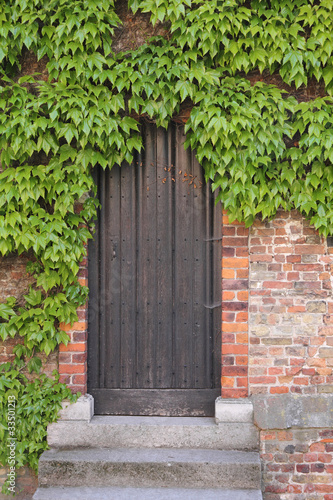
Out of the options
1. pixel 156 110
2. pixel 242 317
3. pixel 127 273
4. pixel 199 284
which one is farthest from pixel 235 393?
pixel 156 110

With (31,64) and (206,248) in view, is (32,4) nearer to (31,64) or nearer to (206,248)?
(31,64)

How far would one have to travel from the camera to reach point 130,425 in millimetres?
3369

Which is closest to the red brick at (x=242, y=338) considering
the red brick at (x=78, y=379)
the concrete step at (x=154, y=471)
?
the concrete step at (x=154, y=471)

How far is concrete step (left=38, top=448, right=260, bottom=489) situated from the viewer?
10.2ft

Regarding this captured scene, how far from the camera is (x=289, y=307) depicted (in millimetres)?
3369

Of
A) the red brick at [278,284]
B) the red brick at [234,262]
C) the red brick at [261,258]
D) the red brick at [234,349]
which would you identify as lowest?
the red brick at [234,349]

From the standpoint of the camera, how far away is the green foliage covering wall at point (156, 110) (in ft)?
10.4

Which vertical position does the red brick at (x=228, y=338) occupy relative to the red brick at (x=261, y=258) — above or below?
below

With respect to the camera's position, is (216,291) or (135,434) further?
(216,291)

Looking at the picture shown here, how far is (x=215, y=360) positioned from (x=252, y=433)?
63cm

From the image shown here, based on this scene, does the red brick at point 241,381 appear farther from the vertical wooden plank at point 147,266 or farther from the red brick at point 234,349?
the vertical wooden plank at point 147,266

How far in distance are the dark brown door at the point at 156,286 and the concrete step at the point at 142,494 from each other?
611 mm

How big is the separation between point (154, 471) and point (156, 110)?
110 inches

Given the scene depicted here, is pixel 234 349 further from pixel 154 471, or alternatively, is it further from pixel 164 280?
pixel 154 471
